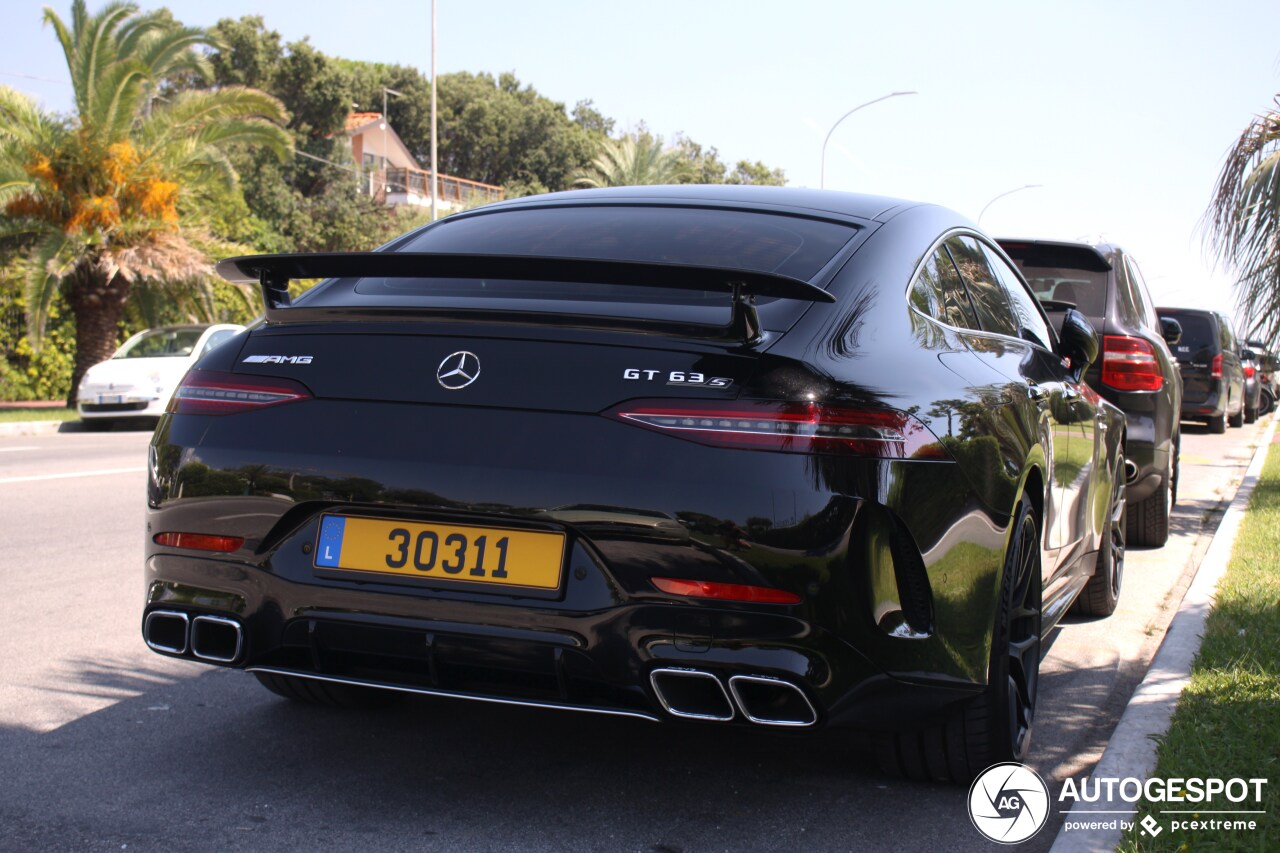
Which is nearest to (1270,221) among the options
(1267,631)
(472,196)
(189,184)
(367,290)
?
(1267,631)

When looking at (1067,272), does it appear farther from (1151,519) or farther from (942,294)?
(942,294)

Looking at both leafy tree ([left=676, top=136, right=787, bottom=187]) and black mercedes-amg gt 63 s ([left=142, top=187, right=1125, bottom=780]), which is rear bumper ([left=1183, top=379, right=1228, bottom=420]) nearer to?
black mercedes-amg gt 63 s ([left=142, top=187, right=1125, bottom=780])

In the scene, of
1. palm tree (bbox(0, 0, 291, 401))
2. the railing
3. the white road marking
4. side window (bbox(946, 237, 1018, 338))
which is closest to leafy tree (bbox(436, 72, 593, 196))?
the railing

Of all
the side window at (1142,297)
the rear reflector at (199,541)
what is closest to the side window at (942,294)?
the rear reflector at (199,541)

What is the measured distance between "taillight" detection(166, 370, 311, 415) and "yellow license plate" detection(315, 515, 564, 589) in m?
0.32

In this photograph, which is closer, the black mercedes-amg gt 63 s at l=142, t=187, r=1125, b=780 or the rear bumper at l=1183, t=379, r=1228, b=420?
the black mercedes-amg gt 63 s at l=142, t=187, r=1125, b=780

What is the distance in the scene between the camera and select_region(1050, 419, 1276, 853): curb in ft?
10.0

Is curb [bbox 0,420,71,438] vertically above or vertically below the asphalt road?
below

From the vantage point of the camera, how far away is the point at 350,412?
120 inches

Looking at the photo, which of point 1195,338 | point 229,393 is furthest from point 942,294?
point 1195,338

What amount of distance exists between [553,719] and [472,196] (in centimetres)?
5570

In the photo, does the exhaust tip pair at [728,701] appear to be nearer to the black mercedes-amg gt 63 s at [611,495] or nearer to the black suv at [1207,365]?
the black mercedes-amg gt 63 s at [611,495]

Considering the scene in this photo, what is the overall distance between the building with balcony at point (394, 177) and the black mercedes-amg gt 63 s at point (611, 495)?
47.0 meters

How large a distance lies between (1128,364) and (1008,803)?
4.52 meters
